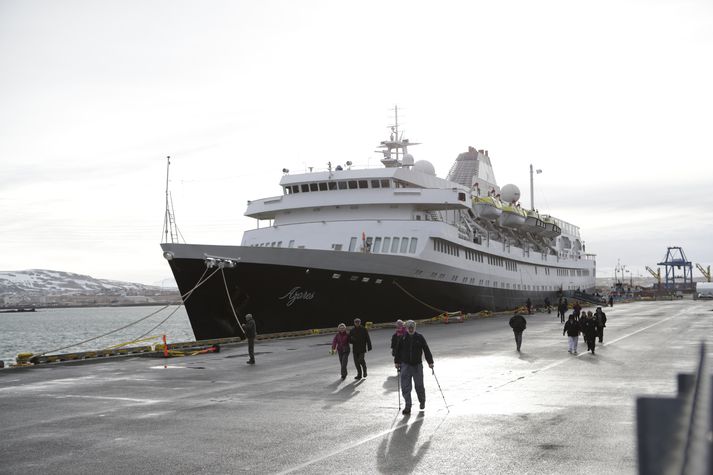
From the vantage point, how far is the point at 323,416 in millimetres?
11117

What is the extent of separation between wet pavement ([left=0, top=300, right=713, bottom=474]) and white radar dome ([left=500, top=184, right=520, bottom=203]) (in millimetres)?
39276

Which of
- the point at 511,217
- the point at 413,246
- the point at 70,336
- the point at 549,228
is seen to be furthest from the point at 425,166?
the point at 70,336

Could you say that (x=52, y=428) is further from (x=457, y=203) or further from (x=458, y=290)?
(x=458, y=290)

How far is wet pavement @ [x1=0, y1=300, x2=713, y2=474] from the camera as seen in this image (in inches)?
318

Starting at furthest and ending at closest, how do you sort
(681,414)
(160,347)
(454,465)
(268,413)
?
(160,347)
(268,413)
(454,465)
(681,414)

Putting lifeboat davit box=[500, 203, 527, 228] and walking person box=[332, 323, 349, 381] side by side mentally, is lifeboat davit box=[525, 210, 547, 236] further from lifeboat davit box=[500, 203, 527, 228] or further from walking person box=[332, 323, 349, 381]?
walking person box=[332, 323, 349, 381]

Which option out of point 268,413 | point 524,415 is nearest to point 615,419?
point 524,415

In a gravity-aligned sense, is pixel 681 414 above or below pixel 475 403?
above

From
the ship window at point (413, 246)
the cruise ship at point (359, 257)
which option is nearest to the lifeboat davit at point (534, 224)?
the cruise ship at point (359, 257)

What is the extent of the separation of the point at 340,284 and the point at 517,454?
21719 mm

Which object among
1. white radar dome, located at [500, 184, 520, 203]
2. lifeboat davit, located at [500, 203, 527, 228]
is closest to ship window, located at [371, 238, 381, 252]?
lifeboat davit, located at [500, 203, 527, 228]

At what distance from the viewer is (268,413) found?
37.6 feet

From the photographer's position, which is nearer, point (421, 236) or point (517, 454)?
point (517, 454)

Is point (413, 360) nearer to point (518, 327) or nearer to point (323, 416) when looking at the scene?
point (323, 416)
